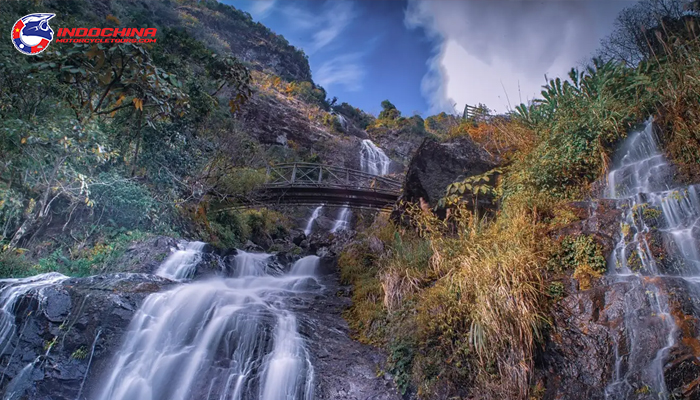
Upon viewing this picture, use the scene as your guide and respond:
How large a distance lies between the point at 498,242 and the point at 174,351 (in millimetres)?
5415

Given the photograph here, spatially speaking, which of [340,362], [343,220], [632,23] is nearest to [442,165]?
[340,362]

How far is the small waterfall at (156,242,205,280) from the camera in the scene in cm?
930

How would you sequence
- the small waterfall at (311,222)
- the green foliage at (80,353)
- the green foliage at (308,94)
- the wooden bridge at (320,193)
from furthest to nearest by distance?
the green foliage at (308,94)
the small waterfall at (311,222)
the wooden bridge at (320,193)
the green foliage at (80,353)

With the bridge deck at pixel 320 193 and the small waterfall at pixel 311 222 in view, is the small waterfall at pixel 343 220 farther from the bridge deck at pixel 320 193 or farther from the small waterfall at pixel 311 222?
the bridge deck at pixel 320 193

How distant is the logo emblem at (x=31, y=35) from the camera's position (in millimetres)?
6512

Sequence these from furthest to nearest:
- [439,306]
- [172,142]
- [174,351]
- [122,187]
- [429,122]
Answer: [429,122]
[172,142]
[122,187]
[174,351]
[439,306]

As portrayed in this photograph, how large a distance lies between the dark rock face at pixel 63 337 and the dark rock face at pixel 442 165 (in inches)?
255

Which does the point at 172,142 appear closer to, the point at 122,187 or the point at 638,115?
the point at 122,187

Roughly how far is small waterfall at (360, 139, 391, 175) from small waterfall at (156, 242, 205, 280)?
807 inches

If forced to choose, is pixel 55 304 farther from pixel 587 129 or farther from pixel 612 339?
pixel 587 129

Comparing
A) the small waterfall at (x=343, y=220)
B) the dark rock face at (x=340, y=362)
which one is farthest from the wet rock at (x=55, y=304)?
the small waterfall at (x=343, y=220)

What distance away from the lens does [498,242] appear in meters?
5.41

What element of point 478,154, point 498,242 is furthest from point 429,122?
point 498,242

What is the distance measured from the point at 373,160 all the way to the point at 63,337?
27.3 metres
